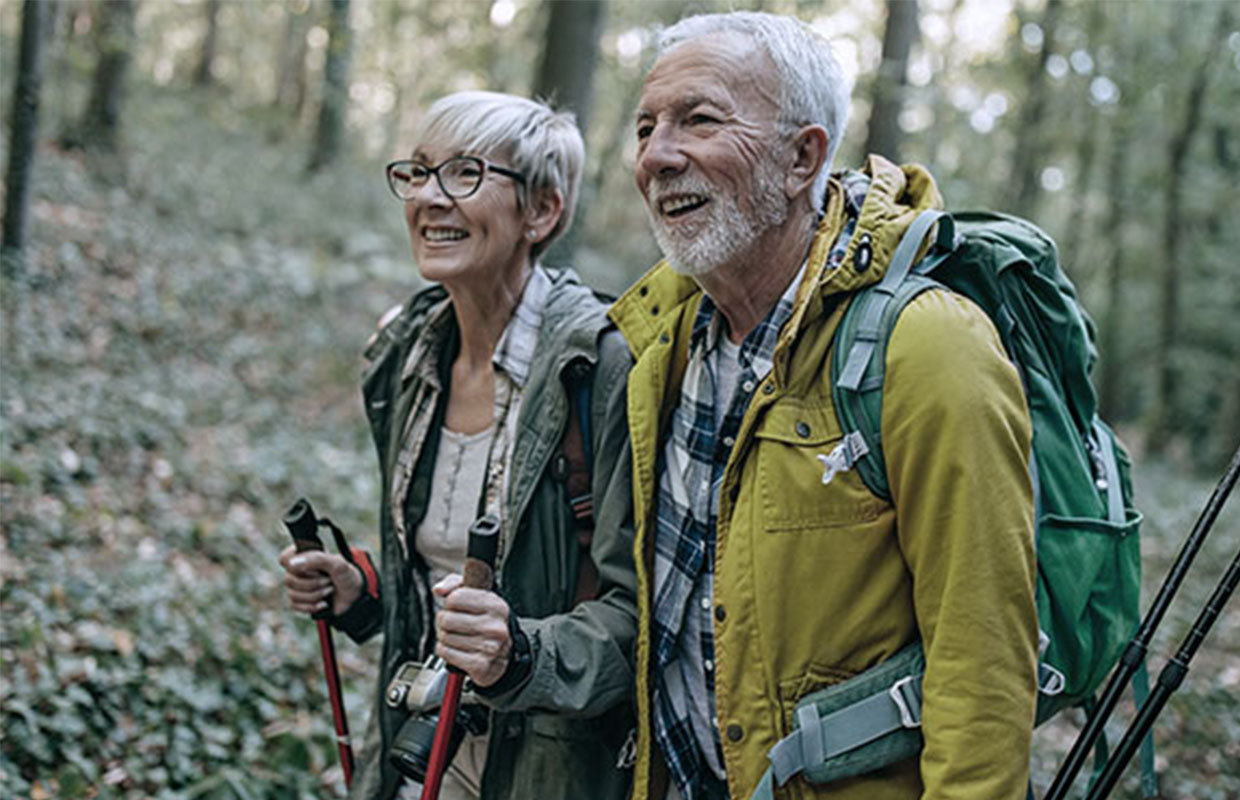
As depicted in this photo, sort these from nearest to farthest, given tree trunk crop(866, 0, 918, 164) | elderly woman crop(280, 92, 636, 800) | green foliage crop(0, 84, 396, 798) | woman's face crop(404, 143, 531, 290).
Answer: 1. elderly woman crop(280, 92, 636, 800)
2. woman's face crop(404, 143, 531, 290)
3. green foliage crop(0, 84, 396, 798)
4. tree trunk crop(866, 0, 918, 164)

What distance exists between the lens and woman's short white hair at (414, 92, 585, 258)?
110 inches

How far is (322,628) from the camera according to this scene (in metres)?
3.04

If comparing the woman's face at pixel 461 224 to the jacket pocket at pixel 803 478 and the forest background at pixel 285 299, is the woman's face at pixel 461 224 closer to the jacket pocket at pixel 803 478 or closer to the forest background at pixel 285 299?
the jacket pocket at pixel 803 478

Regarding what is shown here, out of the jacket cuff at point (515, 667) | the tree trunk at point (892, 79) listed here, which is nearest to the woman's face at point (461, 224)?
the jacket cuff at point (515, 667)

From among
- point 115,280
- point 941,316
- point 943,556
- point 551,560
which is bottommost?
point 115,280

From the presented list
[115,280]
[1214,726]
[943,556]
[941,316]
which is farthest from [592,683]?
[115,280]

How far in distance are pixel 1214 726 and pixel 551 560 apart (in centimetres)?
473

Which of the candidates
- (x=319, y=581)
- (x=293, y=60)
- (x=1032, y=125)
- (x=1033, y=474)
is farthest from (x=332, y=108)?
(x=1033, y=474)

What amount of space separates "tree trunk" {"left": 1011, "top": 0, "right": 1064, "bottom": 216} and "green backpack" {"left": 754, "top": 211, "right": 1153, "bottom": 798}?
1662 cm

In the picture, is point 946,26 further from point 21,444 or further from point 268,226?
point 21,444

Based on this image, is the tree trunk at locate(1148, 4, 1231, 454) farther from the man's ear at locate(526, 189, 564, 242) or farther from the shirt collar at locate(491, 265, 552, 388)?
the shirt collar at locate(491, 265, 552, 388)

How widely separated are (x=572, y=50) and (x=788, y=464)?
4.96 meters

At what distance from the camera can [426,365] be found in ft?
9.82

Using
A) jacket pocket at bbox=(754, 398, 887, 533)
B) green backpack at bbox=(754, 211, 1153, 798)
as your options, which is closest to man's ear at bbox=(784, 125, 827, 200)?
green backpack at bbox=(754, 211, 1153, 798)
